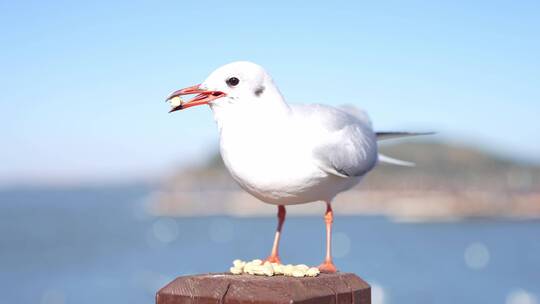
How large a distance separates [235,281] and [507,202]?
413 feet

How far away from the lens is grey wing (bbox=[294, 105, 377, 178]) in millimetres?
4203

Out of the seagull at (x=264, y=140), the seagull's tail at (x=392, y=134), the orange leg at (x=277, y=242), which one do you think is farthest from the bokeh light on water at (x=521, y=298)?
the seagull at (x=264, y=140)

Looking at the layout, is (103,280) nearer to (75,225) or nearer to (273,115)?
(75,225)

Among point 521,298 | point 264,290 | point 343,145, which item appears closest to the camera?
point 264,290

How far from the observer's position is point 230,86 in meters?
4.02

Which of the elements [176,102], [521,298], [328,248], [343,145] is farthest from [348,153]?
[521,298]

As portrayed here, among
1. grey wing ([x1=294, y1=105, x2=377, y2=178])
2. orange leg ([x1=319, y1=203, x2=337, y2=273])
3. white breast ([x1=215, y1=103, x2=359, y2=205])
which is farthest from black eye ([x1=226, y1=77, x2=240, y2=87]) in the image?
orange leg ([x1=319, y1=203, x2=337, y2=273])

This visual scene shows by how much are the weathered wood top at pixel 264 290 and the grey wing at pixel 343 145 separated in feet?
3.27

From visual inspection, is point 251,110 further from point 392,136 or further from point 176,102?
point 392,136

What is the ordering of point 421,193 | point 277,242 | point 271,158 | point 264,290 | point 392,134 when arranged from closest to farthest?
point 264,290 < point 271,158 < point 277,242 < point 392,134 < point 421,193

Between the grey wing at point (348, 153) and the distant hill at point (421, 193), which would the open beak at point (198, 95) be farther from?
the distant hill at point (421, 193)

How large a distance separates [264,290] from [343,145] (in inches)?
61.8

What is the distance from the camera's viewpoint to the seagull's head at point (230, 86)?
4.00m

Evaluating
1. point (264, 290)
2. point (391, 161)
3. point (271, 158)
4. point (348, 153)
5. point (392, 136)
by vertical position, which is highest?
point (392, 136)
